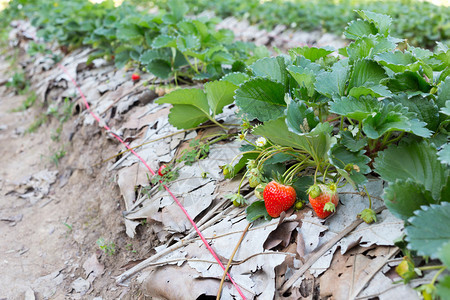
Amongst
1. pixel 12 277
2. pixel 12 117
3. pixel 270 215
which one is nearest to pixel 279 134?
pixel 270 215

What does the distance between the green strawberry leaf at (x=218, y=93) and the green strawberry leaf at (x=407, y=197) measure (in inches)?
38.8

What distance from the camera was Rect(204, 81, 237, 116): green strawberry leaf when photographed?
197 centimetres

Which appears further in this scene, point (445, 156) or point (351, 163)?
point (351, 163)

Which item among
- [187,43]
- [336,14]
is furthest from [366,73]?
[336,14]

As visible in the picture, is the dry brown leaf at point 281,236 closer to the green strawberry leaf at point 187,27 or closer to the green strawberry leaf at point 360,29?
the green strawberry leaf at point 360,29

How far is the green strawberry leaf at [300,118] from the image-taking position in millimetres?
1396

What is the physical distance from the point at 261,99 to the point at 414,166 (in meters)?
0.67

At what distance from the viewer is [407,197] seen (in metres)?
1.24

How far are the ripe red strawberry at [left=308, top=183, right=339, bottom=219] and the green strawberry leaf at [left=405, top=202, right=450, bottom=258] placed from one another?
1.06ft

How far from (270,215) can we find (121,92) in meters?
2.19

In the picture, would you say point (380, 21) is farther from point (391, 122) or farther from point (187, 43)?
point (187, 43)

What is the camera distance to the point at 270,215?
1653 millimetres

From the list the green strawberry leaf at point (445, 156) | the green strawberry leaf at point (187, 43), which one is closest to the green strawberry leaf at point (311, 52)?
the green strawberry leaf at point (445, 156)

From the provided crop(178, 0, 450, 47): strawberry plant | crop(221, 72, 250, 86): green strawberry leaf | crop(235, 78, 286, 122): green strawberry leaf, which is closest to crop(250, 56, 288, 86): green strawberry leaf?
crop(235, 78, 286, 122): green strawberry leaf
